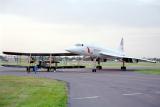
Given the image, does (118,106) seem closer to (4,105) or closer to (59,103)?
(59,103)

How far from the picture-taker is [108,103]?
13758mm

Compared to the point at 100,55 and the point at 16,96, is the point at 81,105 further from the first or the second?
the point at 100,55

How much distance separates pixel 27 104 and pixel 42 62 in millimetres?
38369

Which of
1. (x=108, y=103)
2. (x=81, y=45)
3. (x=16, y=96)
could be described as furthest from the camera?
(x=81, y=45)

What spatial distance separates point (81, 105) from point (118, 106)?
1.29 m

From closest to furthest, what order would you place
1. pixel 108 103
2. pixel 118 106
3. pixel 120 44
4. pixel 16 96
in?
pixel 118 106 → pixel 108 103 → pixel 16 96 → pixel 120 44

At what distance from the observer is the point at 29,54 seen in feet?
174

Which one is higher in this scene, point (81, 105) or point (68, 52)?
point (68, 52)

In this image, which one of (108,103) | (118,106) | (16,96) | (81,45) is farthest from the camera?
(81,45)

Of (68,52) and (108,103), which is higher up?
(68,52)

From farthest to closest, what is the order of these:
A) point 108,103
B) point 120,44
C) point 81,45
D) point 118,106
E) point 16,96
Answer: point 120,44, point 81,45, point 16,96, point 108,103, point 118,106

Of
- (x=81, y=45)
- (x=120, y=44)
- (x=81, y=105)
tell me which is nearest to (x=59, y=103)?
(x=81, y=105)

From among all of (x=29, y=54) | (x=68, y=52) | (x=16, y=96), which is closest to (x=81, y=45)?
(x=68, y=52)

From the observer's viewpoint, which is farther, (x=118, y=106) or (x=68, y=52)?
(x=68, y=52)
